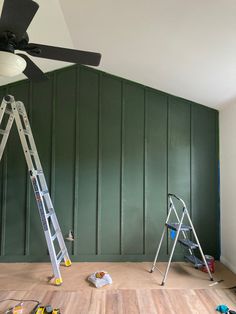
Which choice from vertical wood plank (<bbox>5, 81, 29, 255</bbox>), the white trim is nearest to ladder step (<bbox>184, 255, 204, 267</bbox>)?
the white trim

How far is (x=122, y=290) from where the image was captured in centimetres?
257

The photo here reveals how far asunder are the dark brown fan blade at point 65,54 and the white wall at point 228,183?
2158 mm

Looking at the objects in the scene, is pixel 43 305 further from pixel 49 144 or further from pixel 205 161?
pixel 205 161

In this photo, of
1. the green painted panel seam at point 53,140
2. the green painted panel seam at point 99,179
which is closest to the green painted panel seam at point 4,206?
the green painted panel seam at point 53,140

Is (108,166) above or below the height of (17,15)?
below

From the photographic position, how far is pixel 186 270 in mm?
3104

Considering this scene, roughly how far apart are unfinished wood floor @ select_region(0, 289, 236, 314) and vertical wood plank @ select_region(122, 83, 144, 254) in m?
0.85

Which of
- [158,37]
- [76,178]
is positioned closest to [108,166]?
[76,178]

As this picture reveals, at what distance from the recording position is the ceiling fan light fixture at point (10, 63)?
1.47 meters

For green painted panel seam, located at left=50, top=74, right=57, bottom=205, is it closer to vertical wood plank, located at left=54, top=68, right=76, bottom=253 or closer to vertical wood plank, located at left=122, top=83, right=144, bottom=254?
vertical wood plank, located at left=54, top=68, right=76, bottom=253

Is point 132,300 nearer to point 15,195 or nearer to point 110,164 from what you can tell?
point 110,164

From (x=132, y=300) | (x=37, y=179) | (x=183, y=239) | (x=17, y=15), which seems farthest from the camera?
(x=183, y=239)

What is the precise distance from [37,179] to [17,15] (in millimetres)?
1973

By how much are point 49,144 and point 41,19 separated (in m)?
1.59
